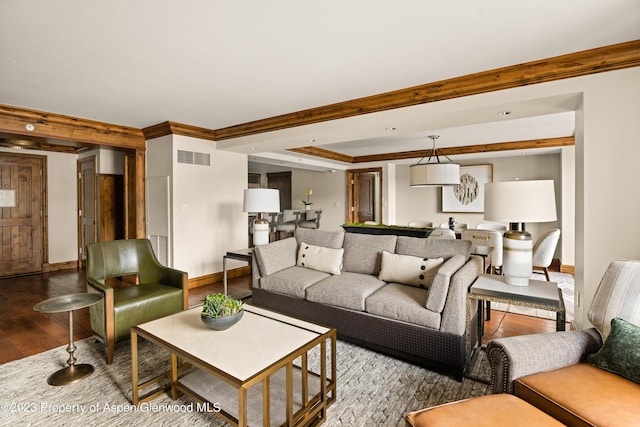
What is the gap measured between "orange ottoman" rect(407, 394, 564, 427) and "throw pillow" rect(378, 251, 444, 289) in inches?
55.8

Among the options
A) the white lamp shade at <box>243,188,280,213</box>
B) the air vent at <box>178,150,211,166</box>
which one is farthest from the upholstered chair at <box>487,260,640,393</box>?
the air vent at <box>178,150,211,166</box>

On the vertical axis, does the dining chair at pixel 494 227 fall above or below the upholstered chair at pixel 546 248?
above

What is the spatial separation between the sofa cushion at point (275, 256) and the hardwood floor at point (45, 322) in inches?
48.1

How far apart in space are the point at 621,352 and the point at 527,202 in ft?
3.26

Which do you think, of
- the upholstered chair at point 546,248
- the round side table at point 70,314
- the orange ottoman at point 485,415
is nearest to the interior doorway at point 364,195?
the upholstered chair at point 546,248

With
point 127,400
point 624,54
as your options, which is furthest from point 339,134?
point 127,400

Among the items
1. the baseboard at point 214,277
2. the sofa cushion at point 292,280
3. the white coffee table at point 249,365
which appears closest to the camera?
the white coffee table at point 249,365

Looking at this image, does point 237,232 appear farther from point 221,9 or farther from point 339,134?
point 221,9

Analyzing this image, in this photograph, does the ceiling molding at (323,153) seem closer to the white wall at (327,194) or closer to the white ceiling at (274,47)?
the white wall at (327,194)

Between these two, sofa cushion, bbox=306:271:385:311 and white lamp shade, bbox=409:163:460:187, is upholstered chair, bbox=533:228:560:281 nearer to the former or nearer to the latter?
white lamp shade, bbox=409:163:460:187

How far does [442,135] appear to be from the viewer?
523 cm

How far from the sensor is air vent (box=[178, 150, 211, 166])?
14.7 ft

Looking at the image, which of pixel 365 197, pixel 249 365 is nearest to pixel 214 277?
pixel 249 365

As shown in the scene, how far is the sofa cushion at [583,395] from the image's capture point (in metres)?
1.17
